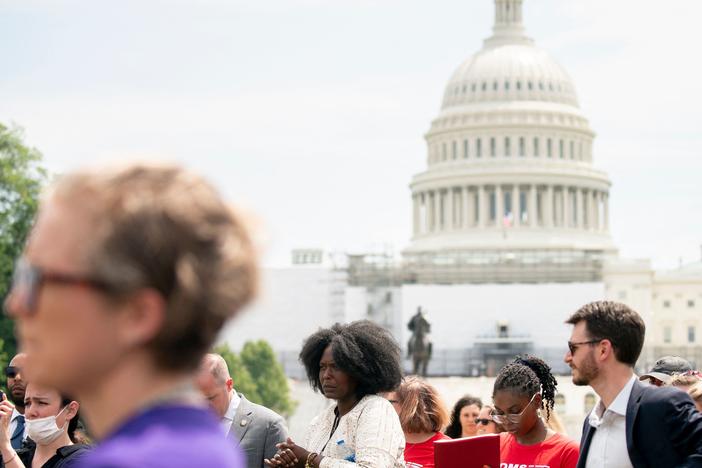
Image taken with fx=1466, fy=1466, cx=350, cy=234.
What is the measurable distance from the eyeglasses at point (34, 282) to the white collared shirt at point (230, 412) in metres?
4.89

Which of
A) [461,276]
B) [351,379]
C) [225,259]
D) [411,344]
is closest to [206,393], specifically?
[351,379]

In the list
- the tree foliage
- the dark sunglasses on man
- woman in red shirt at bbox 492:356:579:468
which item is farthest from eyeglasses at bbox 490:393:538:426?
the tree foliage

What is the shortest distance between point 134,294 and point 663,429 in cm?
362

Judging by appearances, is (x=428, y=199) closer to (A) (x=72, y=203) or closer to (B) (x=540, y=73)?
(B) (x=540, y=73)

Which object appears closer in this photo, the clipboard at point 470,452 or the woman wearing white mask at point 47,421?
the woman wearing white mask at point 47,421

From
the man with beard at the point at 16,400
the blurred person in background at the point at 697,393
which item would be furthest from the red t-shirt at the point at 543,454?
the man with beard at the point at 16,400

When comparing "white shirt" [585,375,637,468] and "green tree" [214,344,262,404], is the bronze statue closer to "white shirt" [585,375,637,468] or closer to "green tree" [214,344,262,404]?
"green tree" [214,344,262,404]

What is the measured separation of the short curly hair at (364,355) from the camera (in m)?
6.91

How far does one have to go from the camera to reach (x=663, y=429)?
18.2ft

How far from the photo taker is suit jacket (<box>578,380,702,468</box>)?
553 centimetres

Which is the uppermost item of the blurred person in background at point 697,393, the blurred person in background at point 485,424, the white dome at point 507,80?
the white dome at point 507,80

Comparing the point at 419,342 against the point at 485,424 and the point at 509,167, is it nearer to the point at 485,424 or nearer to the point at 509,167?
the point at 509,167

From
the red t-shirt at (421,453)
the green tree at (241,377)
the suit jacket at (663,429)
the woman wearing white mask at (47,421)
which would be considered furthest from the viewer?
the green tree at (241,377)

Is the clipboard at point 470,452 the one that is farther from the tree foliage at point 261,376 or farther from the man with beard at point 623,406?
the tree foliage at point 261,376
